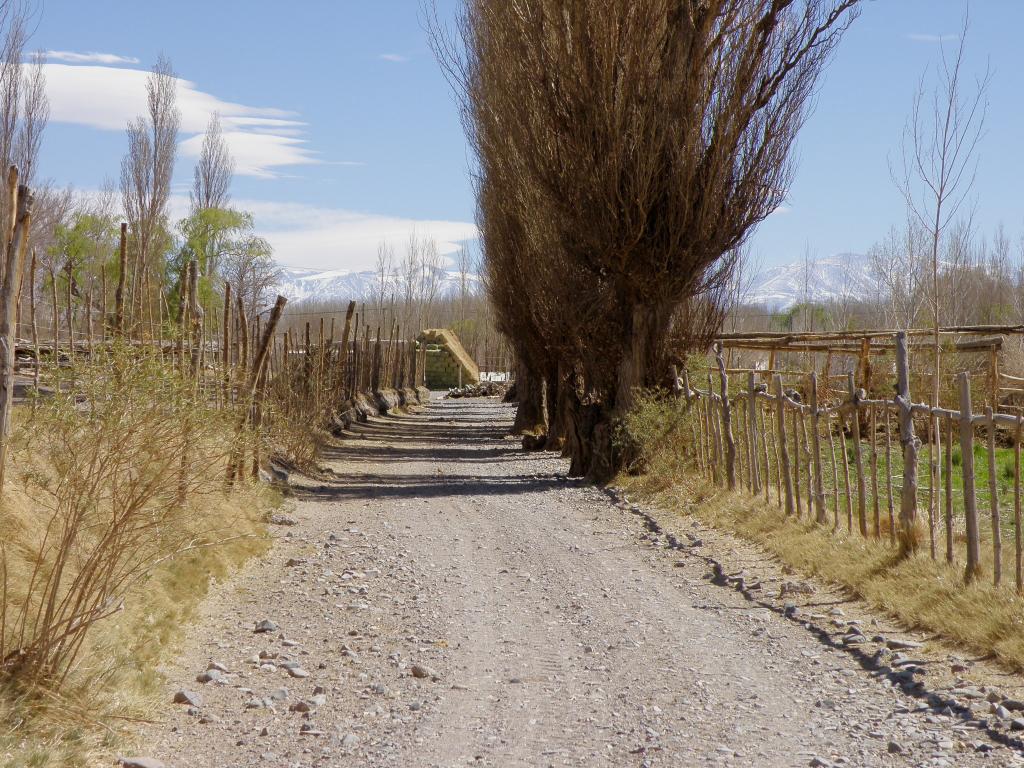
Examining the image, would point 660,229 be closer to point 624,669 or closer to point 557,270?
point 557,270

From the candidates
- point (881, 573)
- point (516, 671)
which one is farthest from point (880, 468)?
point (516, 671)

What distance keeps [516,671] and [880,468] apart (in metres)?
10.3

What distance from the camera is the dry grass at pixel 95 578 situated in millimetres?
4160

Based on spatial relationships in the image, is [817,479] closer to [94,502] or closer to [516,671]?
[516,671]

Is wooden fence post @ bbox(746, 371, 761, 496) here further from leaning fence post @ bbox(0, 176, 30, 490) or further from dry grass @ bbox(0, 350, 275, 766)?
leaning fence post @ bbox(0, 176, 30, 490)

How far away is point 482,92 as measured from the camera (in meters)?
17.8

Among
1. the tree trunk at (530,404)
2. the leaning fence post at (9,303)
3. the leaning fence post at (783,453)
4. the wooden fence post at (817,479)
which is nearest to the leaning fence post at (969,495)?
the wooden fence post at (817,479)

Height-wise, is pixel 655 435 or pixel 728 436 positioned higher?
pixel 728 436

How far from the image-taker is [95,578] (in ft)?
14.9

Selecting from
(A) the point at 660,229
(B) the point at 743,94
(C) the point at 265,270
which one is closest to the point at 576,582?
(A) the point at 660,229

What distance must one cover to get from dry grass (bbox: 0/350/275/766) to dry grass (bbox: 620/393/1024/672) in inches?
150

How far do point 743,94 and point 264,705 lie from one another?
9895 millimetres

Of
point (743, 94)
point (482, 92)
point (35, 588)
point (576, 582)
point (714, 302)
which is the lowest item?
point (576, 582)

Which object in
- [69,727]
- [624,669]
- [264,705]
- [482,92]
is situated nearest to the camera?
[69,727]
